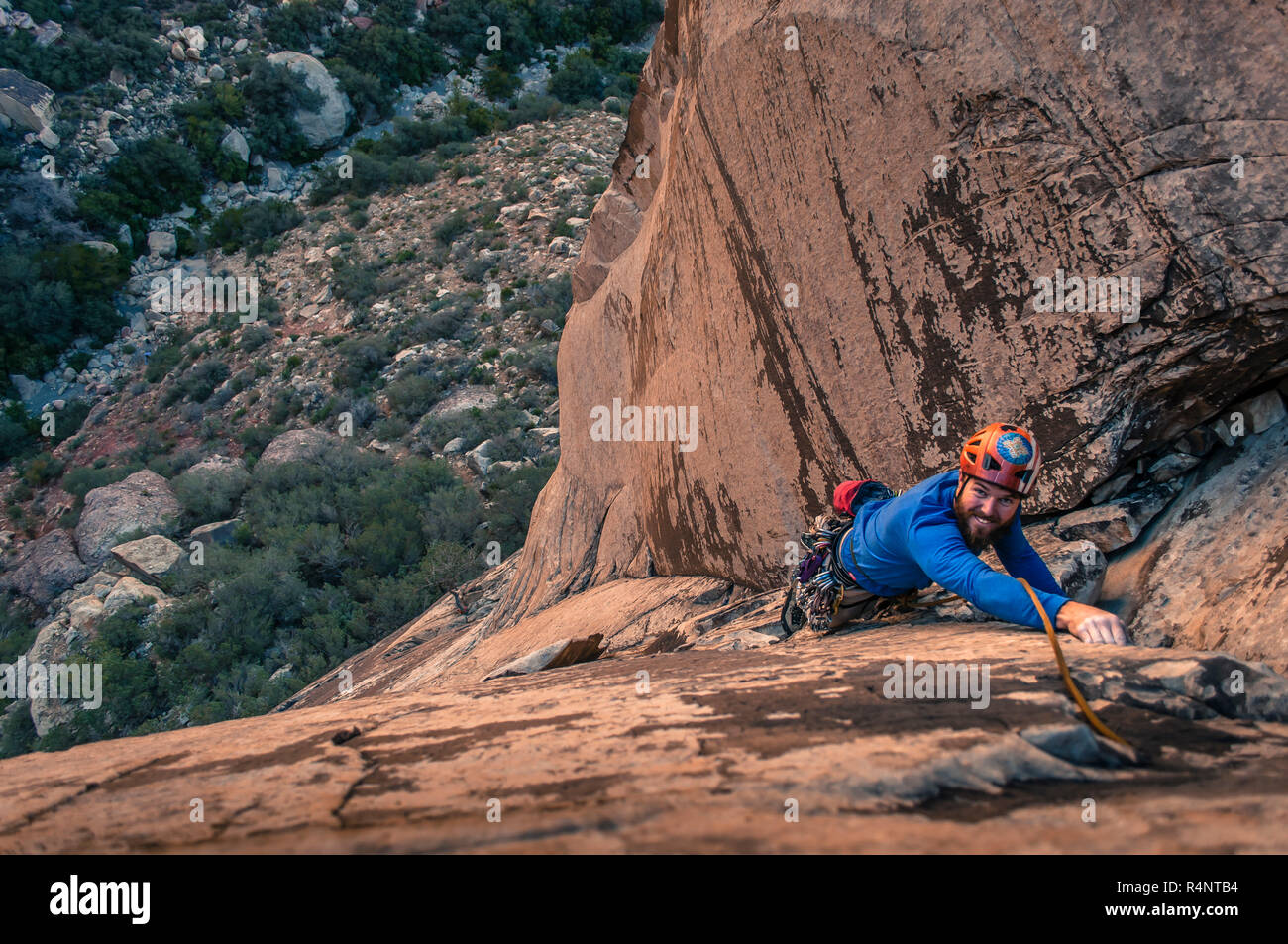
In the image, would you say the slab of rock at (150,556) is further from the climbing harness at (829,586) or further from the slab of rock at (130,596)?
the climbing harness at (829,586)

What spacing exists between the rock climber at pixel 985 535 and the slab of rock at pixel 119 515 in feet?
61.4

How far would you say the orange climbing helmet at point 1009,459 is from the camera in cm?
272

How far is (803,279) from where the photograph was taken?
13.6 ft

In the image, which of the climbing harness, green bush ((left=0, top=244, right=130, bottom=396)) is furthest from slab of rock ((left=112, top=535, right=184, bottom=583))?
the climbing harness

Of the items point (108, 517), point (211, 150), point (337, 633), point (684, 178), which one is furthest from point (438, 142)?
point (684, 178)

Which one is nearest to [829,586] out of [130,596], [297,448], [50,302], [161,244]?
[130,596]

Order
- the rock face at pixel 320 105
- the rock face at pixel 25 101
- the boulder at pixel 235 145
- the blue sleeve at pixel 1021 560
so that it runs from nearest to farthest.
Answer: the blue sleeve at pixel 1021 560, the rock face at pixel 25 101, the boulder at pixel 235 145, the rock face at pixel 320 105

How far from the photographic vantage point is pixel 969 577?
Result: 8.80 feet

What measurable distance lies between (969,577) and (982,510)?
0.93ft

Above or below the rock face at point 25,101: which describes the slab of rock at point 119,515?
below

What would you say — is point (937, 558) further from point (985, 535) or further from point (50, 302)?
point (50, 302)

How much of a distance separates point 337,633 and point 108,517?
9.21 m

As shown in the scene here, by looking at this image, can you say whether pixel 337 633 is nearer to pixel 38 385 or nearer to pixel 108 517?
pixel 108 517

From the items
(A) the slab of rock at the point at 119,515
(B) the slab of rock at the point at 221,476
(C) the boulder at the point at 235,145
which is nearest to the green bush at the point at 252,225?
(C) the boulder at the point at 235,145
